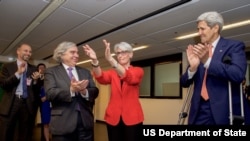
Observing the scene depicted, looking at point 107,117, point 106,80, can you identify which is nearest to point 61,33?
point 106,80

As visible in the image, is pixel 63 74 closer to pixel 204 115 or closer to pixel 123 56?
pixel 123 56

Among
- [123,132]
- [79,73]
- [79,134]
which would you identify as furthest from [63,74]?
[123,132]

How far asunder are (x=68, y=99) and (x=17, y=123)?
1.27 meters

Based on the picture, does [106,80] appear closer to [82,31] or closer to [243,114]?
[243,114]

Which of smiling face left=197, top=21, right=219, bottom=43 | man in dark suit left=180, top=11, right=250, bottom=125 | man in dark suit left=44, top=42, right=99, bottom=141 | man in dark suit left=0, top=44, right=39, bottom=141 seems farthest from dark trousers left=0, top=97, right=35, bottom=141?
smiling face left=197, top=21, right=219, bottom=43

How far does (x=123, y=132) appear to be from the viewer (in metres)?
1.71

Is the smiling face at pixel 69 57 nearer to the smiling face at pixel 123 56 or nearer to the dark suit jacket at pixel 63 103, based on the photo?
the dark suit jacket at pixel 63 103

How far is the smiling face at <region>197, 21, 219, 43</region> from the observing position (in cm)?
134

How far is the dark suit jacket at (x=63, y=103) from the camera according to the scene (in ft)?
5.07

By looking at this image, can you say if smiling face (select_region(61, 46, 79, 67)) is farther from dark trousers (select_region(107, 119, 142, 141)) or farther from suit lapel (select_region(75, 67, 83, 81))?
dark trousers (select_region(107, 119, 142, 141))

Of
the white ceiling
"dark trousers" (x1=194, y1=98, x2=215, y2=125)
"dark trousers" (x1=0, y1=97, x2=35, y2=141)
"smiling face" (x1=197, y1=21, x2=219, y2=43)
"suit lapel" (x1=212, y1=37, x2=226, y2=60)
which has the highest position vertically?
the white ceiling

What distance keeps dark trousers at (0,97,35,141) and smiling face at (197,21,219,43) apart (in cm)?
211

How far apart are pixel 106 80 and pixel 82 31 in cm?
191

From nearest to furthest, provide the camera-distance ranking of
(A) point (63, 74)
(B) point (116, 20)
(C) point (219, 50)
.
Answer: (C) point (219, 50) < (A) point (63, 74) < (B) point (116, 20)
